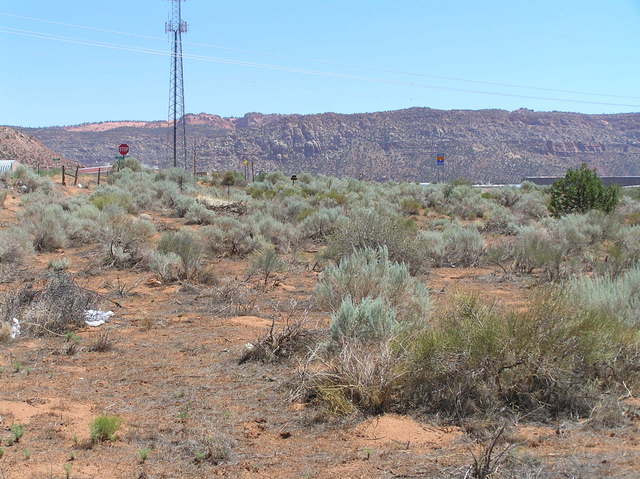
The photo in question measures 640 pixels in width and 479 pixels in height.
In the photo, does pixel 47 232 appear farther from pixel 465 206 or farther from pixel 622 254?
pixel 465 206

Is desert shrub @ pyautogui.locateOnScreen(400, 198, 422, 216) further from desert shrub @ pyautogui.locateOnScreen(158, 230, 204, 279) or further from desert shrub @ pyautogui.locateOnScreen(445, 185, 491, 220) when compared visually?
desert shrub @ pyautogui.locateOnScreen(158, 230, 204, 279)

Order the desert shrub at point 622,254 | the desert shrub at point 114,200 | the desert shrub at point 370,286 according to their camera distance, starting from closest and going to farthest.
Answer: the desert shrub at point 370,286, the desert shrub at point 622,254, the desert shrub at point 114,200

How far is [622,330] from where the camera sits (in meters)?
7.22

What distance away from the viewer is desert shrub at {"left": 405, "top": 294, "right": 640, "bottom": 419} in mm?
6641

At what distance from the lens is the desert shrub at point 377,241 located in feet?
52.2

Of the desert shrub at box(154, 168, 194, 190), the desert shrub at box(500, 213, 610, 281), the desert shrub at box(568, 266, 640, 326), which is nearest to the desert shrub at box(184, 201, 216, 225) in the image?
the desert shrub at box(500, 213, 610, 281)

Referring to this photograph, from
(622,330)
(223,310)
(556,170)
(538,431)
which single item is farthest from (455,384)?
(556,170)

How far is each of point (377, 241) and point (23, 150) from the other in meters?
62.3

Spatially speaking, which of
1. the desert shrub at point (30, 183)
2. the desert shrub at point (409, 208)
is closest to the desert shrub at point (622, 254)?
the desert shrub at point (409, 208)

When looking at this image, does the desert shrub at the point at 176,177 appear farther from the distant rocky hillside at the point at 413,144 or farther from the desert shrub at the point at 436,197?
the distant rocky hillside at the point at 413,144

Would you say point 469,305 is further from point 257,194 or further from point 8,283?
point 257,194

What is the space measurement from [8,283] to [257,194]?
77.8 ft

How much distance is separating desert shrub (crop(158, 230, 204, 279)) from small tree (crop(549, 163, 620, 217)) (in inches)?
653

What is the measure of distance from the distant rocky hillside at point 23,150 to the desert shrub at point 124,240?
155 ft
